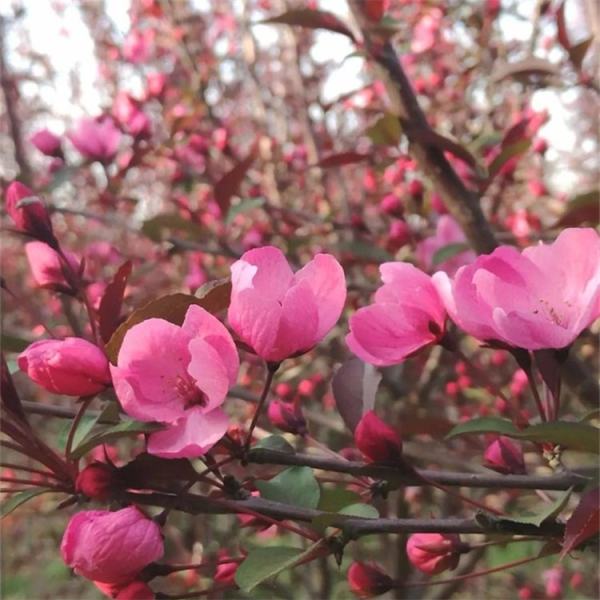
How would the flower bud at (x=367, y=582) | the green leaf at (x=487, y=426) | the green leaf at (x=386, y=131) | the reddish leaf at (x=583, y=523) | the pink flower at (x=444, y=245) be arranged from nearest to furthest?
1. the reddish leaf at (x=583, y=523)
2. the green leaf at (x=487, y=426)
3. the flower bud at (x=367, y=582)
4. the green leaf at (x=386, y=131)
5. the pink flower at (x=444, y=245)

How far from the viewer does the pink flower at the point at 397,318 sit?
742mm

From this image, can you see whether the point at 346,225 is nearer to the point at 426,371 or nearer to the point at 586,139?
the point at 426,371

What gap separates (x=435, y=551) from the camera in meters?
0.79

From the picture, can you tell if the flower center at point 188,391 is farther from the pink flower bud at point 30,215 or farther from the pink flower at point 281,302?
the pink flower bud at point 30,215

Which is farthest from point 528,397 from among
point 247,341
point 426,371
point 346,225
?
point 247,341

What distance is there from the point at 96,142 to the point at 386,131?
0.72m

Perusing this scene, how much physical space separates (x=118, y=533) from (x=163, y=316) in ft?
0.54

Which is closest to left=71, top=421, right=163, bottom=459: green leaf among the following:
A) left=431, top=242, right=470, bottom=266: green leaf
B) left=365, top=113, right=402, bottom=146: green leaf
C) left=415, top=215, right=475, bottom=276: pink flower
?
left=365, top=113, right=402, bottom=146: green leaf

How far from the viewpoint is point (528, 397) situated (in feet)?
7.63

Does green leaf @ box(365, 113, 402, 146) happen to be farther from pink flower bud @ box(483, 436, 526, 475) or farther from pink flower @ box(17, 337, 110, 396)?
pink flower @ box(17, 337, 110, 396)

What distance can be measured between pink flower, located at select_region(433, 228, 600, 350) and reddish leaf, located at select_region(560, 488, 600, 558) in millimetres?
130

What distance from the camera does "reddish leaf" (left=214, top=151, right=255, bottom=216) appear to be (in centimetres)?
154

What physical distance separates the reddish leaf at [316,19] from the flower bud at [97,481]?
2.78ft

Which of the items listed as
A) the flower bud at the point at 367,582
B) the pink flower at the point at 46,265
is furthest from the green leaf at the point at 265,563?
the pink flower at the point at 46,265
